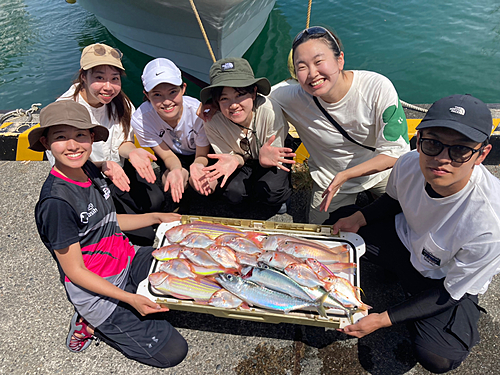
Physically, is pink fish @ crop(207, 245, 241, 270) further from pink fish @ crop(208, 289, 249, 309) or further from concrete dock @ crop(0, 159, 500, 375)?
concrete dock @ crop(0, 159, 500, 375)

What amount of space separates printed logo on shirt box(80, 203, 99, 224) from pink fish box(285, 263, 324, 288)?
1.44m

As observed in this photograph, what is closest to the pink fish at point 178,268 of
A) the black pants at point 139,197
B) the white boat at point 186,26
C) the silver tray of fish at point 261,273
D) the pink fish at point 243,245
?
the silver tray of fish at point 261,273

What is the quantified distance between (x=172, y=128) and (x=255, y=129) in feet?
2.98

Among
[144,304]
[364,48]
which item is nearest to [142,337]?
[144,304]

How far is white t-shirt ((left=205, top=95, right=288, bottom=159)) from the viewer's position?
2.85 meters

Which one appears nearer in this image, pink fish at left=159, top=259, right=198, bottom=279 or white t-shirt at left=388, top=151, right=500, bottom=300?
white t-shirt at left=388, top=151, right=500, bottom=300

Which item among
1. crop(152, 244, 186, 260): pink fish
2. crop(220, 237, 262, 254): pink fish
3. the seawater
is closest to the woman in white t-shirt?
crop(220, 237, 262, 254): pink fish

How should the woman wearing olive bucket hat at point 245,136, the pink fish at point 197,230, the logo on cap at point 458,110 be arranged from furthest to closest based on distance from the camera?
the woman wearing olive bucket hat at point 245,136 → the pink fish at point 197,230 → the logo on cap at point 458,110

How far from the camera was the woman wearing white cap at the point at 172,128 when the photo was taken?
2.82m

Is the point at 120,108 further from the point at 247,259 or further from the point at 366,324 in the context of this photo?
the point at 366,324

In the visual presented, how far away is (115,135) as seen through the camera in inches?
128

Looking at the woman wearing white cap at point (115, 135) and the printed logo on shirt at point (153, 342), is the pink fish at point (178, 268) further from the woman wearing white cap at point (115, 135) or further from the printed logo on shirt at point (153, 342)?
the woman wearing white cap at point (115, 135)

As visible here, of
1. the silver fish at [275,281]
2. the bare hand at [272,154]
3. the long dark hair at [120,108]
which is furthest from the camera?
the long dark hair at [120,108]

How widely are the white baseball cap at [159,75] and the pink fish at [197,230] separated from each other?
1263mm
